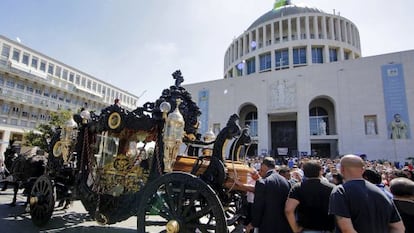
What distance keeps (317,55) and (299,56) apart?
298 cm

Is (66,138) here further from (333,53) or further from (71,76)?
(71,76)

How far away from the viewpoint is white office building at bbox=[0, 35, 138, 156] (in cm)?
3117

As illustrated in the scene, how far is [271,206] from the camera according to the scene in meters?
2.96

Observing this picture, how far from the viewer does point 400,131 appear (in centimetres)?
2466

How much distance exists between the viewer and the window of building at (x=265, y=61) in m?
39.8

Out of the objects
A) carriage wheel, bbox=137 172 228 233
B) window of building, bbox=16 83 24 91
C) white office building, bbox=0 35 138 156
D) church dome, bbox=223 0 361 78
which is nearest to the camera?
carriage wheel, bbox=137 172 228 233

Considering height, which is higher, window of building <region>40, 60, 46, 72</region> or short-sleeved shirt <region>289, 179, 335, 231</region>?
window of building <region>40, 60, 46, 72</region>

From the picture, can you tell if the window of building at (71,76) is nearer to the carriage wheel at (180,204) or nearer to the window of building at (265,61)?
the window of building at (265,61)

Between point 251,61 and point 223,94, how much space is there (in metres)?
11.2

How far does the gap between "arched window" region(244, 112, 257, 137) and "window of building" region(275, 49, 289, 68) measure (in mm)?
9732

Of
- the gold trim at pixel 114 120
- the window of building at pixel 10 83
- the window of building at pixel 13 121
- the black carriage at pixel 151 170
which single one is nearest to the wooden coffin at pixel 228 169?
the black carriage at pixel 151 170

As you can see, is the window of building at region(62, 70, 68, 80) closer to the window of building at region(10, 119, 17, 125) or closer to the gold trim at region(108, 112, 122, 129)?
the window of building at region(10, 119, 17, 125)

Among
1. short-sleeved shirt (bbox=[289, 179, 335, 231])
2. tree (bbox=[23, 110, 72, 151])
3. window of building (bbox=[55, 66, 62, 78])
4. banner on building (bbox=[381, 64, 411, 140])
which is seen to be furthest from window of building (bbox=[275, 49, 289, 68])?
window of building (bbox=[55, 66, 62, 78])

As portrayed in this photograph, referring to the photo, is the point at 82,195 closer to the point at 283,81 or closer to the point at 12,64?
the point at 283,81
